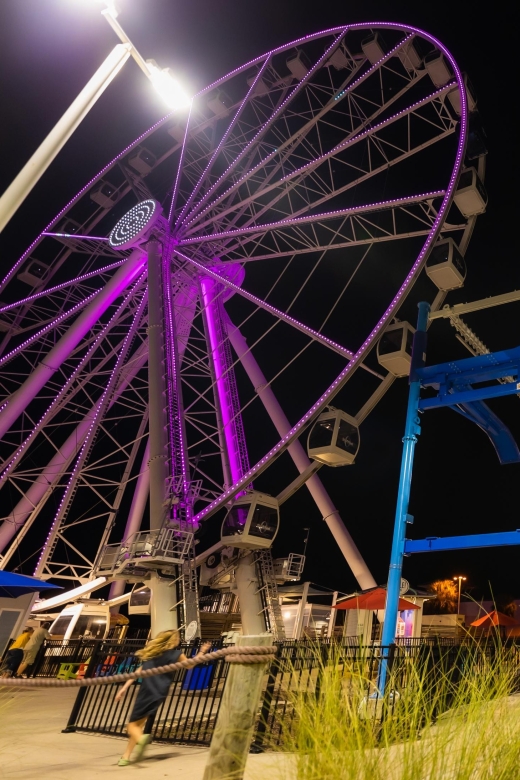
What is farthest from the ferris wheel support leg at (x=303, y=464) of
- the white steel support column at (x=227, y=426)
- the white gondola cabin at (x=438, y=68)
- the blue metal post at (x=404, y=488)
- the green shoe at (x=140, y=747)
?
the green shoe at (x=140, y=747)

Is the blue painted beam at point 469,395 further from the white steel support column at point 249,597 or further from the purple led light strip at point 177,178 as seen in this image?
the purple led light strip at point 177,178

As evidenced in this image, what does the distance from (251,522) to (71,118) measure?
11.8m

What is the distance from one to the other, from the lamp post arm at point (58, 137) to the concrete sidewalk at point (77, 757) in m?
4.64

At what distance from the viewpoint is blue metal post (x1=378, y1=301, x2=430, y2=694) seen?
8.76 metres

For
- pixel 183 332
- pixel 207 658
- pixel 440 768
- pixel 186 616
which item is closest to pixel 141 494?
pixel 183 332

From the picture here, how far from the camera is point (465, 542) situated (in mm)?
8711

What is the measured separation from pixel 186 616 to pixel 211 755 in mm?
10672

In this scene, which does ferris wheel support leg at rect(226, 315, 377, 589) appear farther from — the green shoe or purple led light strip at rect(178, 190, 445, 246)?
the green shoe

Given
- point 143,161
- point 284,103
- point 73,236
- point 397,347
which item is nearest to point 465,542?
point 397,347

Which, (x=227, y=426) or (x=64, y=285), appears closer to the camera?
(x=227, y=426)

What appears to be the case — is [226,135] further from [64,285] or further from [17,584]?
[17,584]

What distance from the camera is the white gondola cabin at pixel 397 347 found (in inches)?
512

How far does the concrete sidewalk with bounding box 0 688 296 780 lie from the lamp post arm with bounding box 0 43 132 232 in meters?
4.64

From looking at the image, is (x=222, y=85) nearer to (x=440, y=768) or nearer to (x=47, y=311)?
(x=47, y=311)
